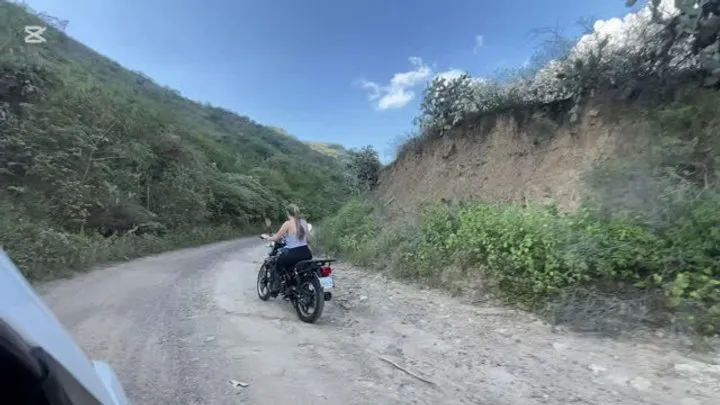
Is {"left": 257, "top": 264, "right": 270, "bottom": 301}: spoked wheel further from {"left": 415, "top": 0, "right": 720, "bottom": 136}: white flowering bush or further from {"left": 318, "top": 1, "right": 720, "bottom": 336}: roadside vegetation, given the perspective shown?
{"left": 415, "top": 0, "right": 720, "bottom": 136}: white flowering bush

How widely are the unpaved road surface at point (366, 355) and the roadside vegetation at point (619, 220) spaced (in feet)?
1.84

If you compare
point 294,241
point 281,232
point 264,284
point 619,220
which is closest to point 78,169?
point 264,284

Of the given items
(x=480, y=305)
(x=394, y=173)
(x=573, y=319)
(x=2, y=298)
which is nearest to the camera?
(x=2, y=298)

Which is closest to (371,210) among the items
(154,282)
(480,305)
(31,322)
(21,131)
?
(154,282)

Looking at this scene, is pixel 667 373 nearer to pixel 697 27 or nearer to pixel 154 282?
pixel 697 27

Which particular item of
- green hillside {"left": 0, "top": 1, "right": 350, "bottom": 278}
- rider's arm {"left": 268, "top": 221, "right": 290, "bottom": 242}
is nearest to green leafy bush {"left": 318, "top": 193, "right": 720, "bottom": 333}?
rider's arm {"left": 268, "top": 221, "right": 290, "bottom": 242}

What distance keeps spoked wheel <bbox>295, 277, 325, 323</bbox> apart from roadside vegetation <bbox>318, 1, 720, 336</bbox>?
Result: 2.72 metres

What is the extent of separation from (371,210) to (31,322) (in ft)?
51.7

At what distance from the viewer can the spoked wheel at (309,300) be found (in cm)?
736

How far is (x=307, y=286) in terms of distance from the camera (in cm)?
771

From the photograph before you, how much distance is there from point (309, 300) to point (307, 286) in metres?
0.26

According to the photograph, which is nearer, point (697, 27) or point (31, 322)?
point (31, 322)

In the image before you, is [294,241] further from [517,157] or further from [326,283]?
[517,157]

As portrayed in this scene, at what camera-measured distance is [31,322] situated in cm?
155
